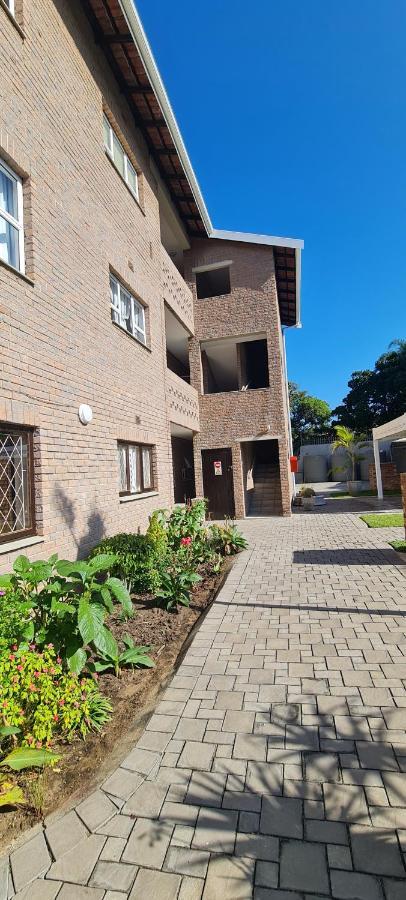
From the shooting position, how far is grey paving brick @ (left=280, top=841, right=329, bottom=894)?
1807mm

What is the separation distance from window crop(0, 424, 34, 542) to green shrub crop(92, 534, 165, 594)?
1.22m

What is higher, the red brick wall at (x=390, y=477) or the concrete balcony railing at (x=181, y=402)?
the concrete balcony railing at (x=181, y=402)

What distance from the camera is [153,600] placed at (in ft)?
18.3

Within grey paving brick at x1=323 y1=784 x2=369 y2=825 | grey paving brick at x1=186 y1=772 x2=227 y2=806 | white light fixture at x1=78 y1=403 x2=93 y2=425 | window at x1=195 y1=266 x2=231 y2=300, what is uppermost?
window at x1=195 y1=266 x2=231 y2=300

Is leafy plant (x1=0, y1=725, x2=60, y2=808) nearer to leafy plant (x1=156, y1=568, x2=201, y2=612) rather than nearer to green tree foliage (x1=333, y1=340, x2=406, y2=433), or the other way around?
leafy plant (x1=156, y1=568, x2=201, y2=612)

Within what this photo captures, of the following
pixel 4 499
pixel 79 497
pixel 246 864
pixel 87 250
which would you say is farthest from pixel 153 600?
pixel 87 250

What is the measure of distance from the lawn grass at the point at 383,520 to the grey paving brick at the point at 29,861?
33.1 feet

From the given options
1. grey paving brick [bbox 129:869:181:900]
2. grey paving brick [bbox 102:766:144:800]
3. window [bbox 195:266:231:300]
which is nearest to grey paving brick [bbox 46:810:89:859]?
grey paving brick [bbox 102:766:144:800]

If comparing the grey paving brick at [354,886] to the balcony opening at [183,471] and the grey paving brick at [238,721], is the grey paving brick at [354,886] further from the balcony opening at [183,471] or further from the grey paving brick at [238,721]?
the balcony opening at [183,471]

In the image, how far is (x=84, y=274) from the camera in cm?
640

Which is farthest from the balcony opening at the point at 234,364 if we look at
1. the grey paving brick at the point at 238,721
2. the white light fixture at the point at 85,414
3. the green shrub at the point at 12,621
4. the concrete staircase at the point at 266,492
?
the green shrub at the point at 12,621

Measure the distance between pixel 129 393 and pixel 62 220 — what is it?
307 centimetres

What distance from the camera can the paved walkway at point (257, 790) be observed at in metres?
1.87

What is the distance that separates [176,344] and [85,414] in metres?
10.2
